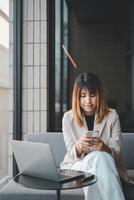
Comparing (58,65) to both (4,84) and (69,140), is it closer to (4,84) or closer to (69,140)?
(4,84)

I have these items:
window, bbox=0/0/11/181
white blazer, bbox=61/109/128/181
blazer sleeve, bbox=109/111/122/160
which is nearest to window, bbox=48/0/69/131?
window, bbox=0/0/11/181

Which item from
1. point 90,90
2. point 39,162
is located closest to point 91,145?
point 90,90

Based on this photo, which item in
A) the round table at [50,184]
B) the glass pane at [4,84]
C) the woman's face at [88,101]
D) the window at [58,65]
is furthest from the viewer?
the window at [58,65]

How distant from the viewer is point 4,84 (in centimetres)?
334

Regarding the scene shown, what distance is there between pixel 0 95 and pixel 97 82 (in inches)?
43.4

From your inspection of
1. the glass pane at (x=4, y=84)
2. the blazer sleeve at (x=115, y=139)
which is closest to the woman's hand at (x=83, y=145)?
the blazer sleeve at (x=115, y=139)

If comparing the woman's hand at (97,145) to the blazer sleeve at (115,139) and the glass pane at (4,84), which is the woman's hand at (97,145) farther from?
the glass pane at (4,84)

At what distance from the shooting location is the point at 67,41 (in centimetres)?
362

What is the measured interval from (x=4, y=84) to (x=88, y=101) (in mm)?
1135

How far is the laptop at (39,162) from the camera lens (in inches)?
67.9

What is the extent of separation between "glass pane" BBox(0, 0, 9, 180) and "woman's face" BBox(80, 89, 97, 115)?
1033 mm

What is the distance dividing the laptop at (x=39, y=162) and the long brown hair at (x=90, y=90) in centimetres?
64

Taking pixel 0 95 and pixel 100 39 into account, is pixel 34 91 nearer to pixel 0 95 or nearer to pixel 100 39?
pixel 0 95

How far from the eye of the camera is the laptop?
67.9 inches
